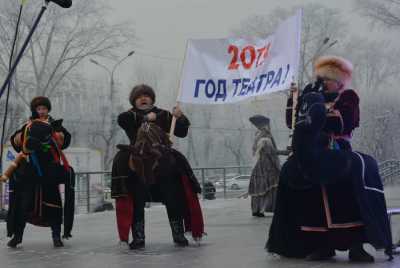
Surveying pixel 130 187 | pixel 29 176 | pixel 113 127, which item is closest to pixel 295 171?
pixel 130 187

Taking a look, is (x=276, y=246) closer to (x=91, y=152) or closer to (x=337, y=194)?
(x=337, y=194)

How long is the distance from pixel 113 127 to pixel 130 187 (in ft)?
137

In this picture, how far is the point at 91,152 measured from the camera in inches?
1283

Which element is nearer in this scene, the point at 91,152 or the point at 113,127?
the point at 91,152

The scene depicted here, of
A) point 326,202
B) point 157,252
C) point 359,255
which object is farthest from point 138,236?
point 359,255

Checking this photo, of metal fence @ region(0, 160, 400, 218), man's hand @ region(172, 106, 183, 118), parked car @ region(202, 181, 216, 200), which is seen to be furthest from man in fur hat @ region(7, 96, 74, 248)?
parked car @ region(202, 181, 216, 200)

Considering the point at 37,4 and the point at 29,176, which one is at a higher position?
the point at 37,4

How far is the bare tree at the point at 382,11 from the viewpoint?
48188 mm

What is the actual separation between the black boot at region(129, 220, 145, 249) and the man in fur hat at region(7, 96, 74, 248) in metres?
0.94

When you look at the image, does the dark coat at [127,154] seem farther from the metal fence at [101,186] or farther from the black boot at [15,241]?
the metal fence at [101,186]

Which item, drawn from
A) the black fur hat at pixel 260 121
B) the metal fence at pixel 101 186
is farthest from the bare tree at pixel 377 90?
the black fur hat at pixel 260 121

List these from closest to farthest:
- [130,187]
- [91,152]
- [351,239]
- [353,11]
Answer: [351,239] → [130,187] → [91,152] → [353,11]

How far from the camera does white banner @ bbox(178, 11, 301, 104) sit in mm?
9508

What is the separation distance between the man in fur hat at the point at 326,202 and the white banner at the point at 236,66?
1.82 metres
